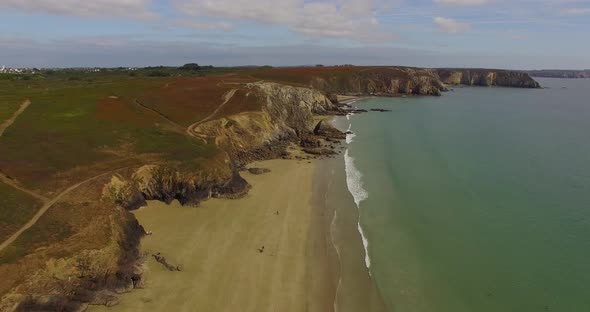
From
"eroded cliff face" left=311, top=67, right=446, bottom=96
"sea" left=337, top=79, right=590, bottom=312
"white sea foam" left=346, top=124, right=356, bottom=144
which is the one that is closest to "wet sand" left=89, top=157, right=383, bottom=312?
"sea" left=337, top=79, right=590, bottom=312

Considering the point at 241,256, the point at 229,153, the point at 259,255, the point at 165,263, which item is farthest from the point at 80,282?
the point at 229,153

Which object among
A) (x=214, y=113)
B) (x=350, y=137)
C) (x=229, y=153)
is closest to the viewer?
(x=229, y=153)

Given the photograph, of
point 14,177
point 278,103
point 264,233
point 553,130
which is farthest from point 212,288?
point 553,130

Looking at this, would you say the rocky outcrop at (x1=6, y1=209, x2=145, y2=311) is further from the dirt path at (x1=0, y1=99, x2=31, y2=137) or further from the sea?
the dirt path at (x1=0, y1=99, x2=31, y2=137)

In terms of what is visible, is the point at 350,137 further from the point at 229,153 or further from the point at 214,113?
the point at 229,153

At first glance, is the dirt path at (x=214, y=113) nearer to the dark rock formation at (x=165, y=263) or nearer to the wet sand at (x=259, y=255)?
the wet sand at (x=259, y=255)
